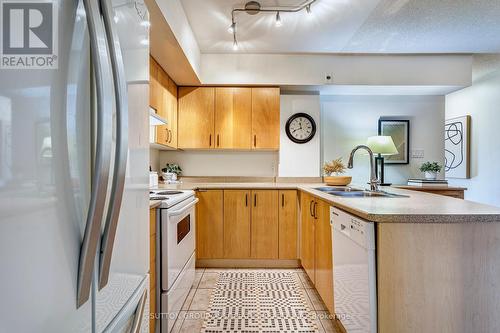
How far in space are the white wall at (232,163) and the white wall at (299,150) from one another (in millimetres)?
165

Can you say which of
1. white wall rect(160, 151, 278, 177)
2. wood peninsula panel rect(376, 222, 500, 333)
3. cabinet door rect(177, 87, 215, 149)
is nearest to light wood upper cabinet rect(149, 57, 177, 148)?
cabinet door rect(177, 87, 215, 149)

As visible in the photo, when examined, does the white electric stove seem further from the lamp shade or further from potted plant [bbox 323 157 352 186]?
the lamp shade

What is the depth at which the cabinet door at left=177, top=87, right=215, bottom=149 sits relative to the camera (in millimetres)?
3523

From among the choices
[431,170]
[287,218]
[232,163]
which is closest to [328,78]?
[232,163]

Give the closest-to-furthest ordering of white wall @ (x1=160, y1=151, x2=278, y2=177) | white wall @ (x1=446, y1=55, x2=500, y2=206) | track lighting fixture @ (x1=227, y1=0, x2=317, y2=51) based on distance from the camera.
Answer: track lighting fixture @ (x1=227, y1=0, x2=317, y2=51) → white wall @ (x1=160, y1=151, x2=278, y2=177) → white wall @ (x1=446, y1=55, x2=500, y2=206)

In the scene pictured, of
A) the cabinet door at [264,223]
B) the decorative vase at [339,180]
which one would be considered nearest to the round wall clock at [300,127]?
the decorative vase at [339,180]

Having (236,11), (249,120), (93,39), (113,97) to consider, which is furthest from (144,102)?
(249,120)

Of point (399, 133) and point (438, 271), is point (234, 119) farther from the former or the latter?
point (438, 271)

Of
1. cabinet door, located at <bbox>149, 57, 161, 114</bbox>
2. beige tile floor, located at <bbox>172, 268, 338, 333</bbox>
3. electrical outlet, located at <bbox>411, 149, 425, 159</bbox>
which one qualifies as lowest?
beige tile floor, located at <bbox>172, 268, 338, 333</bbox>

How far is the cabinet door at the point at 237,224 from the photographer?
312 centimetres

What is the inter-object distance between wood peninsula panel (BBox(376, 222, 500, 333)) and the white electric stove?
48.6 inches

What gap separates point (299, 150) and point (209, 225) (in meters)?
1.54

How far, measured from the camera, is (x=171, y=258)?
6.08ft

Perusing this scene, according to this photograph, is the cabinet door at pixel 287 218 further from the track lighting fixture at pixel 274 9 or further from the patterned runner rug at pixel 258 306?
the track lighting fixture at pixel 274 9
